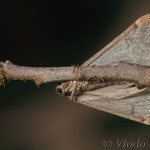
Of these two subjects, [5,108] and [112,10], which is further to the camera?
[112,10]

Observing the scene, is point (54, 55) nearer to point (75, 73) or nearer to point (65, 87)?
point (65, 87)

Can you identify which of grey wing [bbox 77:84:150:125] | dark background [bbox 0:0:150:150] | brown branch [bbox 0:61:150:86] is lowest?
brown branch [bbox 0:61:150:86]

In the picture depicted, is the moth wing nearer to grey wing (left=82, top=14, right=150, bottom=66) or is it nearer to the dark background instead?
grey wing (left=82, top=14, right=150, bottom=66)

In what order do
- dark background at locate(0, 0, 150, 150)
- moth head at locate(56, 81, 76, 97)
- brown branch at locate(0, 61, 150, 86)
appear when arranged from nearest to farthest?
1. brown branch at locate(0, 61, 150, 86)
2. moth head at locate(56, 81, 76, 97)
3. dark background at locate(0, 0, 150, 150)

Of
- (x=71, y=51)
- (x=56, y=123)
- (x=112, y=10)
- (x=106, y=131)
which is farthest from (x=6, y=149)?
(x=112, y=10)

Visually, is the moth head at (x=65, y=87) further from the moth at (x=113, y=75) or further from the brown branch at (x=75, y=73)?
the brown branch at (x=75, y=73)

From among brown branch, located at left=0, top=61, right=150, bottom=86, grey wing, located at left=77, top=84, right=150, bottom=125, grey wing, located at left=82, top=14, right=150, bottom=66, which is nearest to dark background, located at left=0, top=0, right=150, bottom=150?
grey wing, located at left=77, top=84, right=150, bottom=125

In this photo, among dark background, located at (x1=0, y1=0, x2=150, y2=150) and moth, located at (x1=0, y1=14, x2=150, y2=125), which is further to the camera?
dark background, located at (x1=0, y1=0, x2=150, y2=150)

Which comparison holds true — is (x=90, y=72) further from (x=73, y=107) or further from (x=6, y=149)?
(x=73, y=107)
